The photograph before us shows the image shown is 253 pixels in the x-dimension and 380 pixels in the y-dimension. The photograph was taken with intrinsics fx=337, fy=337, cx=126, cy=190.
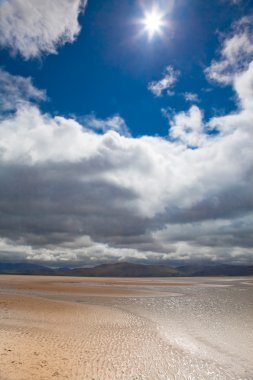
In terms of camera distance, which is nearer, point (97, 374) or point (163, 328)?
point (97, 374)

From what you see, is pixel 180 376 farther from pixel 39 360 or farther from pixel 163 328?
pixel 163 328

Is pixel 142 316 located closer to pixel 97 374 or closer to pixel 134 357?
pixel 134 357

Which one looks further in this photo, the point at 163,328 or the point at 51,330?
the point at 163,328

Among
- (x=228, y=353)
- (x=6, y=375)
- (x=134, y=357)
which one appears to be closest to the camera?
(x=6, y=375)

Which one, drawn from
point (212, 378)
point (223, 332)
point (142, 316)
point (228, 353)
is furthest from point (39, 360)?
point (142, 316)

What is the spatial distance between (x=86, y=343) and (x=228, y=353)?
28.3 ft

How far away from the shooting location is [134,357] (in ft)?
60.8

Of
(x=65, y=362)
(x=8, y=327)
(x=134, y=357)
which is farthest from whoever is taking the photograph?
(x=8, y=327)

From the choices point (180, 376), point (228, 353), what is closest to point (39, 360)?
point (180, 376)

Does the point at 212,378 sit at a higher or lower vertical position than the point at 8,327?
Result: lower

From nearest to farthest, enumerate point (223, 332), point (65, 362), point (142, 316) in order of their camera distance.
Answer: point (65, 362) < point (223, 332) < point (142, 316)

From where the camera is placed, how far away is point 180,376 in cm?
1582

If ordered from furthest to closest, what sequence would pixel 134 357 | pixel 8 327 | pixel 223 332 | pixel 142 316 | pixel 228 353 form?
1. pixel 142 316
2. pixel 223 332
3. pixel 8 327
4. pixel 228 353
5. pixel 134 357

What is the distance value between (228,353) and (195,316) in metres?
14.7
